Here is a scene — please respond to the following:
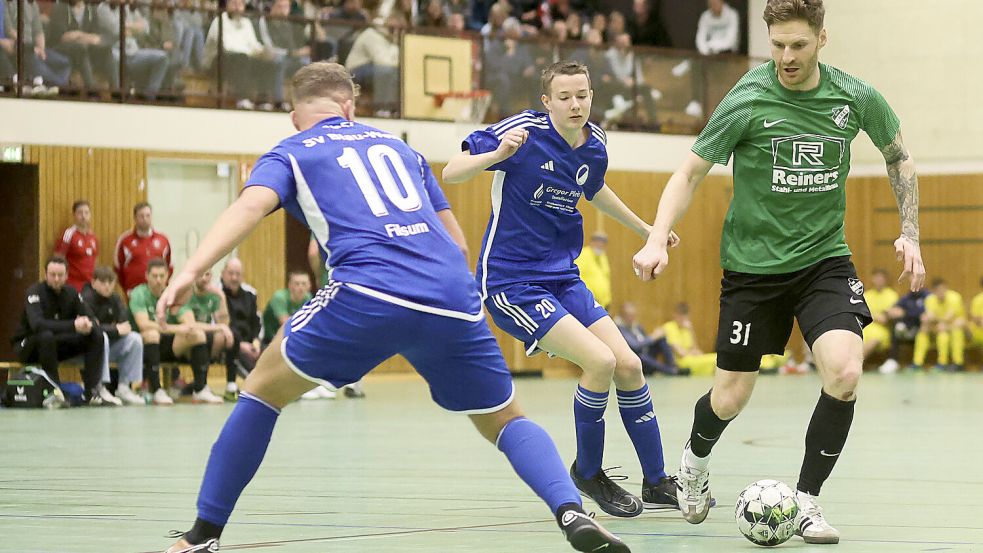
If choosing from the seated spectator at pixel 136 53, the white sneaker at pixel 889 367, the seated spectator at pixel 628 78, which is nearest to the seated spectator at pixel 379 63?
the seated spectator at pixel 136 53

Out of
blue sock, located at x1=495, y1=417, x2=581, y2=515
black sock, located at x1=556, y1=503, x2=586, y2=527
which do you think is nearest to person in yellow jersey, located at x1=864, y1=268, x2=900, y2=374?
blue sock, located at x1=495, y1=417, x2=581, y2=515

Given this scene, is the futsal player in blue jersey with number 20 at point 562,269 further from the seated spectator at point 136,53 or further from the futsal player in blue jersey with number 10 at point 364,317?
the seated spectator at point 136,53

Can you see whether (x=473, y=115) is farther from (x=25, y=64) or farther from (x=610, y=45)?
(x=25, y=64)

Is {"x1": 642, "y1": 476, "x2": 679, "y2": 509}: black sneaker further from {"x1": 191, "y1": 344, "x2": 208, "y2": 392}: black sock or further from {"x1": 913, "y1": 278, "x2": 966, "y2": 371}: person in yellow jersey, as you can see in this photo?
{"x1": 913, "y1": 278, "x2": 966, "y2": 371}: person in yellow jersey

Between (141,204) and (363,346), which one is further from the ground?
(363,346)

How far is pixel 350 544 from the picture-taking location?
5.83 m

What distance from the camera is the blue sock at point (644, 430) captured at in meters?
6.98

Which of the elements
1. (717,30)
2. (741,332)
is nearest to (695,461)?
(741,332)

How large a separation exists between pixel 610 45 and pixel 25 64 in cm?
923

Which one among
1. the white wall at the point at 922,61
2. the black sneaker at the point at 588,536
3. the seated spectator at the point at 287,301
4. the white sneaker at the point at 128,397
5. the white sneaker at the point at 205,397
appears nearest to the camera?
the black sneaker at the point at 588,536

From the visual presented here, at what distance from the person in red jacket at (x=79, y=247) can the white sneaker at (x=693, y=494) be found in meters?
13.5

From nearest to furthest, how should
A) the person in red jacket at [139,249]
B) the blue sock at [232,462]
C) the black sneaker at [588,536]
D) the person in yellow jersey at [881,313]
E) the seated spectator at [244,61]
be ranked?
the black sneaker at [588,536], the blue sock at [232,462], the person in red jacket at [139,249], the seated spectator at [244,61], the person in yellow jersey at [881,313]

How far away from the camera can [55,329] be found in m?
15.7

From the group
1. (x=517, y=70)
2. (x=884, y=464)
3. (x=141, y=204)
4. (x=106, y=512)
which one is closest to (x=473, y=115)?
(x=517, y=70)
